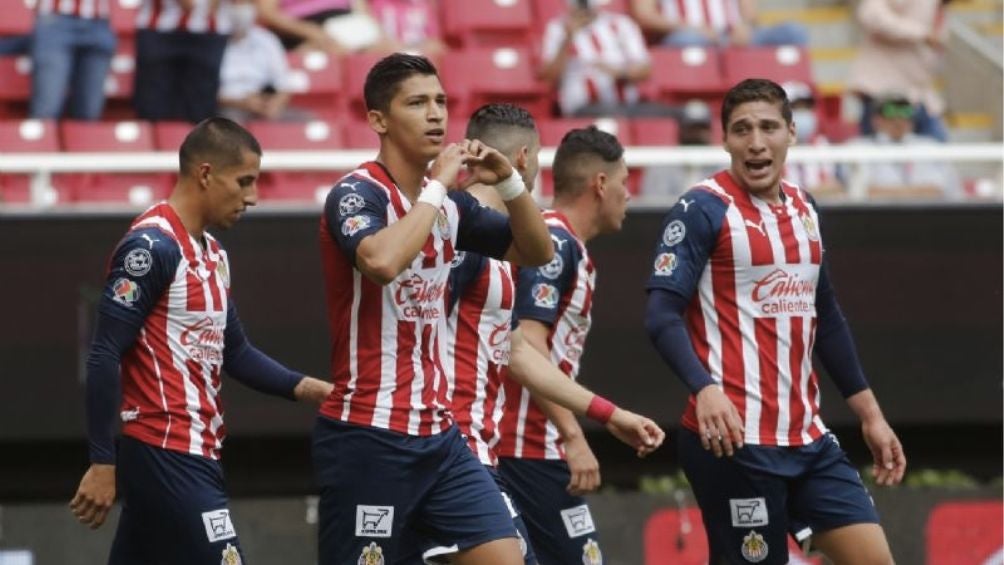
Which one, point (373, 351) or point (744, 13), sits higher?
point (744, 13)

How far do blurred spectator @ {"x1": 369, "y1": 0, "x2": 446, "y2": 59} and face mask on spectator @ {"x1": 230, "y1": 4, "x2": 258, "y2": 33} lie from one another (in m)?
1.04

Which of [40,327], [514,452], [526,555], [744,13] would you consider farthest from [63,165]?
[744,13]

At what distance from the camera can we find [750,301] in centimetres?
714

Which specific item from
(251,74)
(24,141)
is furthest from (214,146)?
(251,74)

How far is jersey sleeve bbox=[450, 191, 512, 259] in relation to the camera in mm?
6484

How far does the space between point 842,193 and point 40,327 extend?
4615 millimetres

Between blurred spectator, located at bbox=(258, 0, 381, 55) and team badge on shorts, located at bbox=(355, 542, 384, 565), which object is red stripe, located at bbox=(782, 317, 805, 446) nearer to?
team badge on shorts, located at bbox=(355, 542, 384, 565)

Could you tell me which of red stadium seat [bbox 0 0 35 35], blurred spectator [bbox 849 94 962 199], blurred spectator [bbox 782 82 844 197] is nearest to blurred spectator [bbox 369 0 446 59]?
red stadium seat [bbox 0 0 35 35]

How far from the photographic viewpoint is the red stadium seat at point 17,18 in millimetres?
12406

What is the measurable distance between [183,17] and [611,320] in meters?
3.19

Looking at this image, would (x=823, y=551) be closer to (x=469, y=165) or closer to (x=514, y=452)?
(x=514, y=452)

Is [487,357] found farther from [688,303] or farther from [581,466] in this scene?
[688,303]

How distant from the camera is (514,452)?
7785 mm

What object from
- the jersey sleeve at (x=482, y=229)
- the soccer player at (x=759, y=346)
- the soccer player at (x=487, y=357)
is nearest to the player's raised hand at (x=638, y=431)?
the soccer player at (x=487, y=357)
